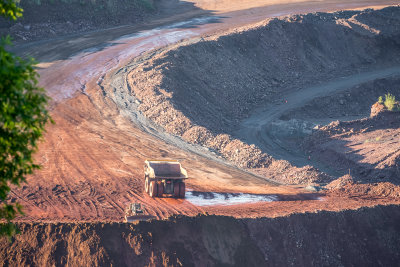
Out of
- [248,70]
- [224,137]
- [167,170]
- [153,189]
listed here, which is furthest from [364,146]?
[153,189]

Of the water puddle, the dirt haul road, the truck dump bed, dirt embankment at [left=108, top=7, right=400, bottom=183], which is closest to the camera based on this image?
the dirt haul road

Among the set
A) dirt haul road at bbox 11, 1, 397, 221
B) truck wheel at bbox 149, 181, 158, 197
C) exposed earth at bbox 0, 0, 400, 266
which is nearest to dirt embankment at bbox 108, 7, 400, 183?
exposed earth at bbox 0, 0, 400, 266

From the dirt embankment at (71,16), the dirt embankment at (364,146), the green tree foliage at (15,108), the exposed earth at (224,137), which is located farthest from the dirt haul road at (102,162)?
the green tree foliage at (15,108)

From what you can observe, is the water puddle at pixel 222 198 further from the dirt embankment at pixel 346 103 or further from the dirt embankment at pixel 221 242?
the dirt embankment at pixel 346 103

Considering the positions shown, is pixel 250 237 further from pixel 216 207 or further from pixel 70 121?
pixel 70 121

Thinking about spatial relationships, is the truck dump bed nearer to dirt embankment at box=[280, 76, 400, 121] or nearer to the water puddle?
the water puddle

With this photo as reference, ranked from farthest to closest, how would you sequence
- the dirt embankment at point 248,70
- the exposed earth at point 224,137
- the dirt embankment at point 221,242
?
1. the dirt embankment at point 248,70
2. the exposed earth at point 224,137
3. the dirt embankment at point 221,242

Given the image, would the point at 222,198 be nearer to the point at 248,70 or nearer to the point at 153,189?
the point at 153,189
